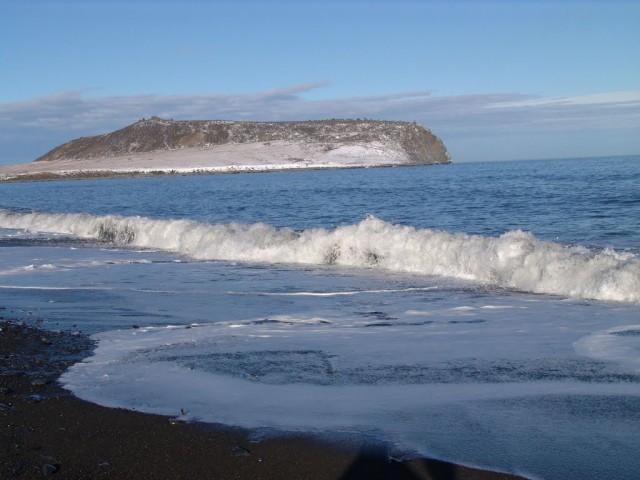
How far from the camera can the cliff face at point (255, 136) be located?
127 m

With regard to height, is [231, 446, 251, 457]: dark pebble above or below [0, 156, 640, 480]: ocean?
above

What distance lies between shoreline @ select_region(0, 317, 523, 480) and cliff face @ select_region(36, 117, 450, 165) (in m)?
117

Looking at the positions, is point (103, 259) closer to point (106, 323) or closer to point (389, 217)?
point (106, 323)

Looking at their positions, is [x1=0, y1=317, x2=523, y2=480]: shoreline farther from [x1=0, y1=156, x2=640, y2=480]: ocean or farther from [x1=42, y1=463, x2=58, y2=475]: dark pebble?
[x1=0, y1=156, x2=640, y2=480]: ocean

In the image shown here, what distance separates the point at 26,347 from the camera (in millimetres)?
8148

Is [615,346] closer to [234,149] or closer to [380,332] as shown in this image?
[380,332]

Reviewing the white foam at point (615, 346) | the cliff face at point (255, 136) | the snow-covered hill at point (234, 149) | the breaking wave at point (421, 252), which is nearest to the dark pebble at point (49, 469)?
the white foam at point (615, 346)

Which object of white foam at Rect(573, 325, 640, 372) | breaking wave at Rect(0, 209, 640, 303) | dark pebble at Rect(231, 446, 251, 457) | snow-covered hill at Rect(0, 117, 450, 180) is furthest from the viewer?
snow-covered hill at Rect(0, 117, 450, 180)

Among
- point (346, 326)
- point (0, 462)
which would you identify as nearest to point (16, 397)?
point (0, 462)

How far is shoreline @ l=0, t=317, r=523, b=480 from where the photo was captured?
4621 millimetres

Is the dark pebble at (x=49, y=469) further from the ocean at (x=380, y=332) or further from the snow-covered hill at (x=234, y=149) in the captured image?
the snow-covered hill at (x=234, y=149)

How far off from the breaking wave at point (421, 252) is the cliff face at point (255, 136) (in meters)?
101

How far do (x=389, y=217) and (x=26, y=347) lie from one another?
2023 cm

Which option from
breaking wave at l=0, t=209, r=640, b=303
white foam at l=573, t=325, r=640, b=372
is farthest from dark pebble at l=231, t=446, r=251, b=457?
breaking wave at l=0, t=209, r=640, b=303
